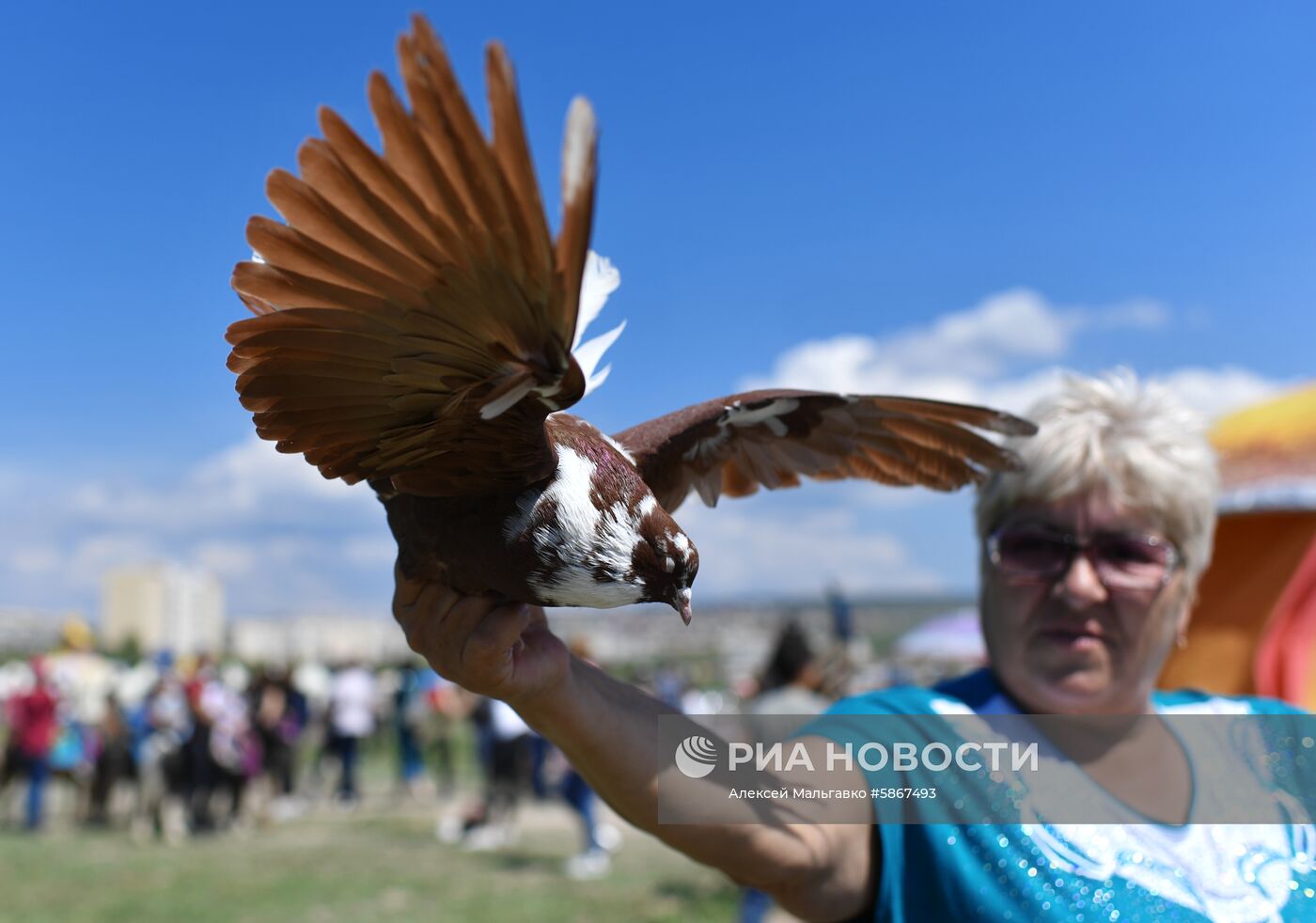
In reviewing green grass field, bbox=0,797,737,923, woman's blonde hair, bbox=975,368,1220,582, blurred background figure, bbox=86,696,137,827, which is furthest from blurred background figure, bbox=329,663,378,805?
woman's blonde hair, bbox=975,368,1220,582

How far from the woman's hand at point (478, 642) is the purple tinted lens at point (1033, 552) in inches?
42.3

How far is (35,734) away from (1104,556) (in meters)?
12.3

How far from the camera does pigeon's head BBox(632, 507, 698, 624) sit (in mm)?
1433

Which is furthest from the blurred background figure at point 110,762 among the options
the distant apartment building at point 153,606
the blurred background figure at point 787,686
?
the distant apartment building at point 153,606

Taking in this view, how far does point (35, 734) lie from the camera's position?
11273 mm

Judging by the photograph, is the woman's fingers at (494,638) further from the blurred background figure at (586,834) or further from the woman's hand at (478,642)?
the blurred background figure at (586,834)

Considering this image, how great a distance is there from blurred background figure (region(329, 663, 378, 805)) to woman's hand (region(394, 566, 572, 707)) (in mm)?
11692

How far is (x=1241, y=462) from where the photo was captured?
4223mm

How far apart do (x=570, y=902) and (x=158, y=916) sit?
2.98m

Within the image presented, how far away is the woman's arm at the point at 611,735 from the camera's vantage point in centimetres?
150

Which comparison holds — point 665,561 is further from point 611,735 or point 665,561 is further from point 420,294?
point 420,294

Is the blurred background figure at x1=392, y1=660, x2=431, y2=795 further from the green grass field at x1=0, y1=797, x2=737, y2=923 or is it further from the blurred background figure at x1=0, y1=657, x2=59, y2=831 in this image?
the blurred background figure at x1=0, y1=657, x2=59, y2=831

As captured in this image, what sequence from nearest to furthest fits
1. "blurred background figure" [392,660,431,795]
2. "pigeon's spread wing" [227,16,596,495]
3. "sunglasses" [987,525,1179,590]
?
"pigeon's spread wing" [227,16,596,495] < "sunglasses" [987,525,1179,590] < "blurred background figure" [392,660,431,795]

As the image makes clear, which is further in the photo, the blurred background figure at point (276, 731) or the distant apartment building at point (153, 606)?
the distant apartment building at point (153, 606)
